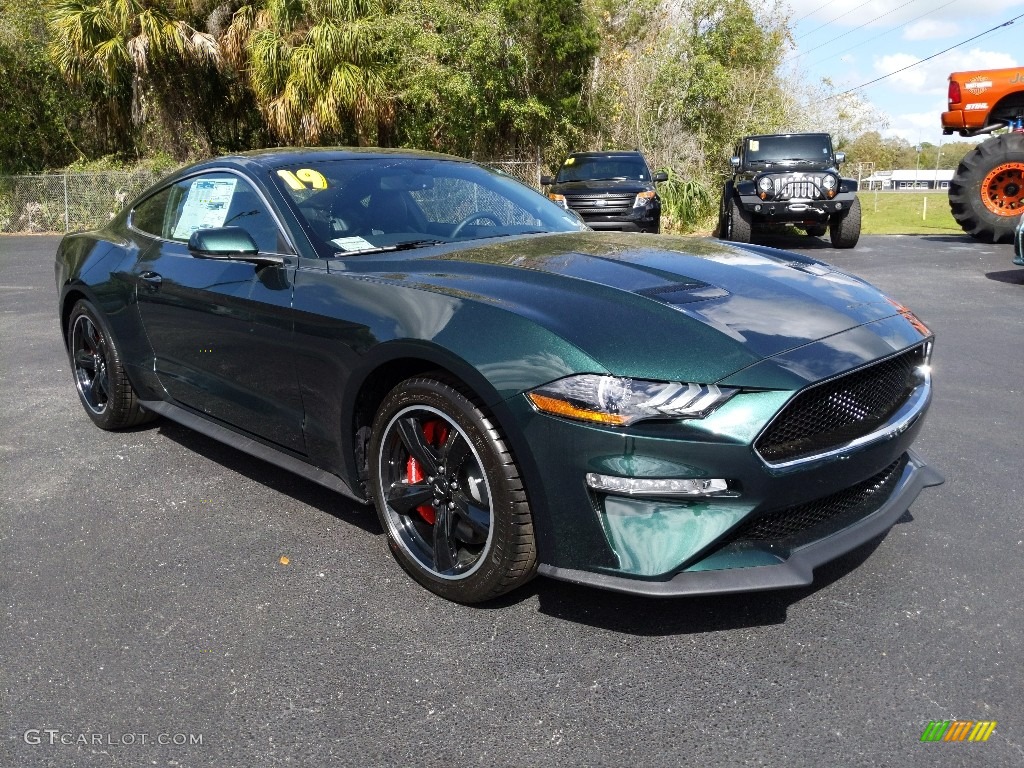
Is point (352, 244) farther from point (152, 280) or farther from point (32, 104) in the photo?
point (32, 104)

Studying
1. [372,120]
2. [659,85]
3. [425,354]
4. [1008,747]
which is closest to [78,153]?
[372,120]

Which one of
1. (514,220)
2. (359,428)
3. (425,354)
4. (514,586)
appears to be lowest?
(514,586)

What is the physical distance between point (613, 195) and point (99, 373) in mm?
10193

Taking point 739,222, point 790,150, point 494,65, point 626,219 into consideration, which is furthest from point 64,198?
point 790,150

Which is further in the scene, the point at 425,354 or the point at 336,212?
the point at 336,212

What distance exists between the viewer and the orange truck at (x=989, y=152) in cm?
1276

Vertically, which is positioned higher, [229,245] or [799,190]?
[799,190]

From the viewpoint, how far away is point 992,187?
13.0 meters

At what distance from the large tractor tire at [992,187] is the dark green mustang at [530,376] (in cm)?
1103

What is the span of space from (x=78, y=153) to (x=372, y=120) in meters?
10.5

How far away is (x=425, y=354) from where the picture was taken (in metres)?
2.78

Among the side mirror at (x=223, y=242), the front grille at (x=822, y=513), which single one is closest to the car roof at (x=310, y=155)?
the side mirror at (x=223, y=242)

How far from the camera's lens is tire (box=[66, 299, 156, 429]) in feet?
15.2

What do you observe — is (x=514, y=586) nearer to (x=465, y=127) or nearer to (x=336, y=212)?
(x=336, y=212)
